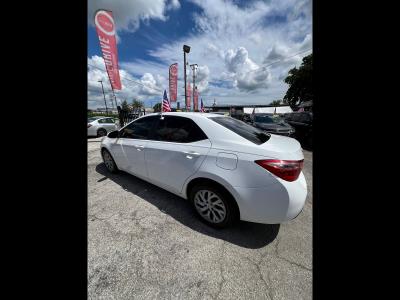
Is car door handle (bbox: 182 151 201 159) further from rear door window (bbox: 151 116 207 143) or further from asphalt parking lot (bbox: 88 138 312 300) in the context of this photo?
asphalt parking lot (bbox: 88 138 312 300)

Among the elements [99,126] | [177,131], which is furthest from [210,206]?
[99,126]

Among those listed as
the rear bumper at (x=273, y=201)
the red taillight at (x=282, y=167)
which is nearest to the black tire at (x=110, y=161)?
the rear bumper at (x=273, y=201)

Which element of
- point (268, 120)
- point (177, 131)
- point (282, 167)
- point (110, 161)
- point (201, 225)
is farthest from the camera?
point (268, 120)

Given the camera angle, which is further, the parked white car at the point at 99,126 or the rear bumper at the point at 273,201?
the parked white car at the point at 99,126

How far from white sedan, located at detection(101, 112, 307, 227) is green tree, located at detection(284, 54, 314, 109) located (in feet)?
129

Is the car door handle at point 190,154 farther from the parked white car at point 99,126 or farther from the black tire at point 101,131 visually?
the black tire at point 101,131

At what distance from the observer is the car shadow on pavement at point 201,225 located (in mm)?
2252

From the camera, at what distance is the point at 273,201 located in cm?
196

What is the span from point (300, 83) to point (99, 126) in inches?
1597

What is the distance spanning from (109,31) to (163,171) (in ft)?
32.0

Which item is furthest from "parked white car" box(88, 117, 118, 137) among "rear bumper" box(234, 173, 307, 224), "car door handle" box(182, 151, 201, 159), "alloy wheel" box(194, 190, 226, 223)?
"rear bumper" box(234, 173, 307, 224)

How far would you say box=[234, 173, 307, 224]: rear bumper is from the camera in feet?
6.32

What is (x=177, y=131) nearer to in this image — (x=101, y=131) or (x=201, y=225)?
(x=201, y=225)

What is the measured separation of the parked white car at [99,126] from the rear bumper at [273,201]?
34.9 feet
